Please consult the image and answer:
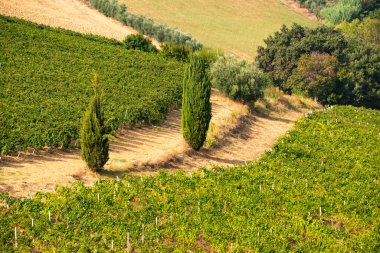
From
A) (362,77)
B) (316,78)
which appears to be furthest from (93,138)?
(362,77)

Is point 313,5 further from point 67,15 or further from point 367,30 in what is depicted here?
point 67,15

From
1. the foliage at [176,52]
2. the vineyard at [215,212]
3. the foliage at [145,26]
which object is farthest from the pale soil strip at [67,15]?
the vineyard at [215,212]

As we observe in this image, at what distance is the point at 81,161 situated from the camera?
31.7 meters

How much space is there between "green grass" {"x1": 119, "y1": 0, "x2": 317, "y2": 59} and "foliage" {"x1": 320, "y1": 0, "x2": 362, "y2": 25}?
3325 mm

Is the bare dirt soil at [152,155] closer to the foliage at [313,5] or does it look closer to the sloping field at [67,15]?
the sloping field at [67,15]

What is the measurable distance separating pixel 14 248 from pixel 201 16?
235ft

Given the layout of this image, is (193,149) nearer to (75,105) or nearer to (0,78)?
(75,105)

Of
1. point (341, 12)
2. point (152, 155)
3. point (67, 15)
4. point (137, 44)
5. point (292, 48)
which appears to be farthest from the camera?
point (341, 12)

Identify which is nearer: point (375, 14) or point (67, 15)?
point (67, 15)

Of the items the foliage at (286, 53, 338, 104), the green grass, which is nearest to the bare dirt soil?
the foliage at (286, 53, 338, 104)

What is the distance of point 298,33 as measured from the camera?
65125 millimetres

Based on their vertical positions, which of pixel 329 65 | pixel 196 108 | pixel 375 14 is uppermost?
pixel 375 14

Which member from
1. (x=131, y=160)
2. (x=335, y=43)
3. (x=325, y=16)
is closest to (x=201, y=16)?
(x=325, y=16)

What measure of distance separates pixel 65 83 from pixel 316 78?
82.5 ft
